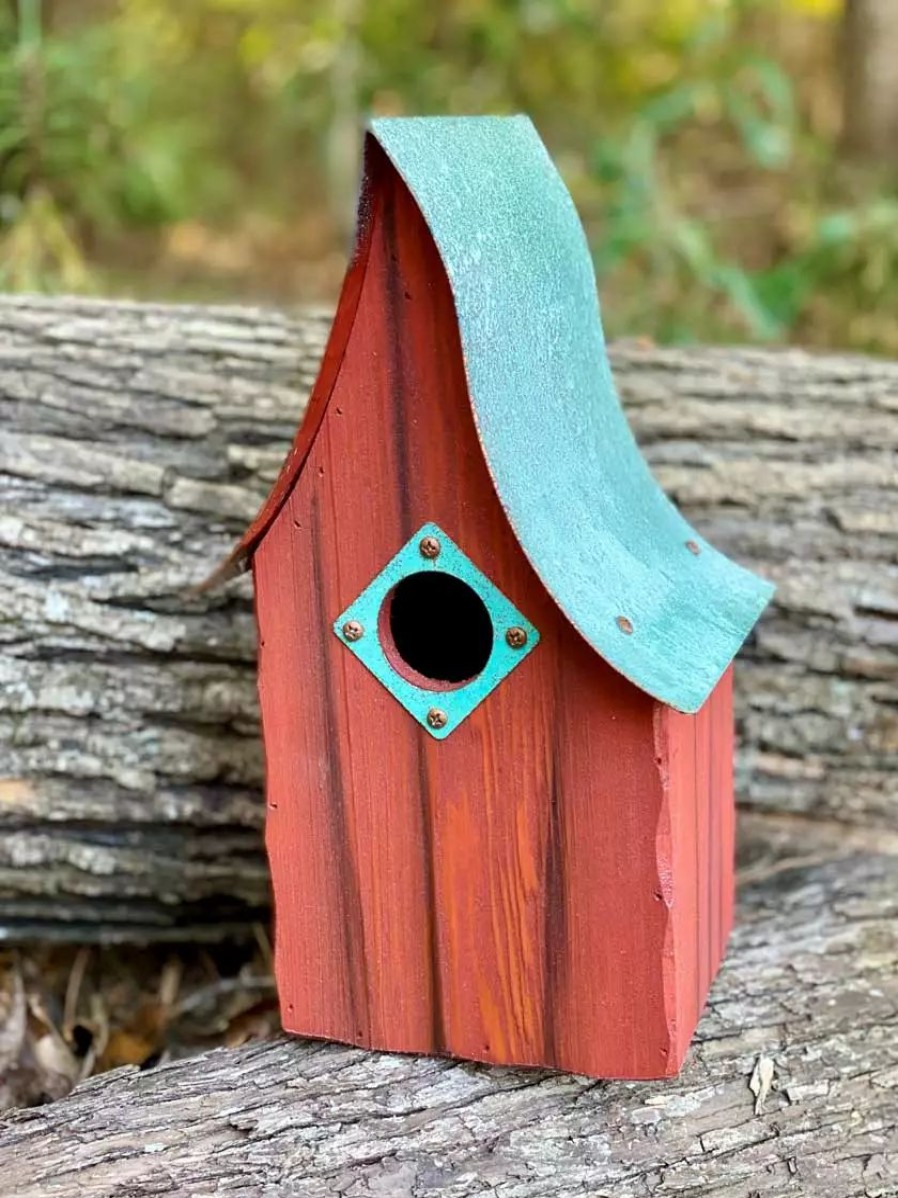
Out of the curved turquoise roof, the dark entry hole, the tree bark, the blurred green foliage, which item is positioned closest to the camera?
the curved turquoise roof

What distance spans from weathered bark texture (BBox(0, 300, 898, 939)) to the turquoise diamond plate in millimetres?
504

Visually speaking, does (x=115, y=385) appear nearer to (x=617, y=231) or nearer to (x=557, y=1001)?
(x=557, y=1001)

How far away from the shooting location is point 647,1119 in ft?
4.35

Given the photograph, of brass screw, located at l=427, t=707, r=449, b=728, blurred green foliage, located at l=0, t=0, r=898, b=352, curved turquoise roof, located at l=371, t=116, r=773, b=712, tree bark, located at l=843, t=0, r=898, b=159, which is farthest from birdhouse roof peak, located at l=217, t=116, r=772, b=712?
tree bark, located at l=843, t=0, r=898, b=159

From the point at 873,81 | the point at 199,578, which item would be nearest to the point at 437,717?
the point at 199,578

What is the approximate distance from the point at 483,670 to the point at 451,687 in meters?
0.05

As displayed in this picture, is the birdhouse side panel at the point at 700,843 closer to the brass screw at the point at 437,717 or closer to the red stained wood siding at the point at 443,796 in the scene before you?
the red stained wood siding at the point at 443,796

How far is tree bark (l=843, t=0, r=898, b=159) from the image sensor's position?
13.1 ft

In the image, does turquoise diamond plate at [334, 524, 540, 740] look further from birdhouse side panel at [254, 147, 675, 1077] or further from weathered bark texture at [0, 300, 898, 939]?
weathered bark texture at [0, 300, 898, 939]

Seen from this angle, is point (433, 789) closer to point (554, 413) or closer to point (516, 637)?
point (516, 637)

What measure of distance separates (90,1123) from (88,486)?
2.92ft

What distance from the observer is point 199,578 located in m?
1.80

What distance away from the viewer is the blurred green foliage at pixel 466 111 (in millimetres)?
2852

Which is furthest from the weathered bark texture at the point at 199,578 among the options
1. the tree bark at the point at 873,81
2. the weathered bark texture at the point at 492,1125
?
the tree bark at the point at 873,81
